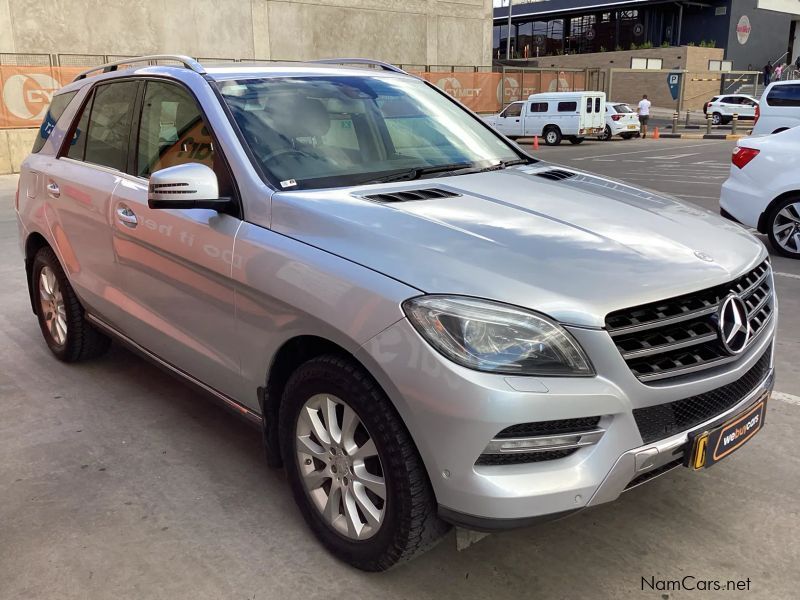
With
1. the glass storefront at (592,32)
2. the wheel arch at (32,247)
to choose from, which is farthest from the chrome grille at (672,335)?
the glass storefront at (592,32)

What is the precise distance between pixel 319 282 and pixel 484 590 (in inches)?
47.7

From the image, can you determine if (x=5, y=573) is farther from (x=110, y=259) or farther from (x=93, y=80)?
(x=93, y=80)

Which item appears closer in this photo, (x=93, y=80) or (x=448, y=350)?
(x=448, y=350)

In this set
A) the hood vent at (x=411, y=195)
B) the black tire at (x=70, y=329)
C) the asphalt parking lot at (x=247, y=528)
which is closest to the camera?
the asphalt parking lot at (x=247, y=528)

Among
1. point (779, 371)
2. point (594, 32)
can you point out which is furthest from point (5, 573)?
point (594, 32)

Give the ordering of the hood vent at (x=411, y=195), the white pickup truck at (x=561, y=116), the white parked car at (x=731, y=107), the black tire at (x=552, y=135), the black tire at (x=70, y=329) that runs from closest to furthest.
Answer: the hood vent at (x=411, y=195) < the black tire at (x=70, y=329) < the white pickup truck at (x=561, y=116) < the black tire at (x=552, y=135) < the white parked car at (x=731, y=107)

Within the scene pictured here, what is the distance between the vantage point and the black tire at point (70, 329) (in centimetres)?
464

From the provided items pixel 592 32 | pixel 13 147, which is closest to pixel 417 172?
pixel 13 147

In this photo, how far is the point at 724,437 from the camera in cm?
256

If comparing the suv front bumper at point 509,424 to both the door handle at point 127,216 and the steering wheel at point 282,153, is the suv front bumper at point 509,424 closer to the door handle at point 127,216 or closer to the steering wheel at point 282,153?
the steering wheel at point 282,153

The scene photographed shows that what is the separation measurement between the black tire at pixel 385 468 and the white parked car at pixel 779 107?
16489 mm

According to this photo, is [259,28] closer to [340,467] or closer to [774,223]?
[774,223]

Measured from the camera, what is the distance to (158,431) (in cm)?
398

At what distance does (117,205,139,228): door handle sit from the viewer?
366 cm
